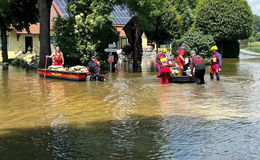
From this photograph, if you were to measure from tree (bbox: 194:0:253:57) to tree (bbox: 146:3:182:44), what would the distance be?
39.1 feet

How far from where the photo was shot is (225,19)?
43.0 meters

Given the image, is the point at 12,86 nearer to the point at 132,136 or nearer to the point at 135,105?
the point at 135,105

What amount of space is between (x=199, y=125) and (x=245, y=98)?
5.09m

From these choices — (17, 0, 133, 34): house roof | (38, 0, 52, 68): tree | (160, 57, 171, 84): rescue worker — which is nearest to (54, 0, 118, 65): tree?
(38, 0, 52, 68): tree

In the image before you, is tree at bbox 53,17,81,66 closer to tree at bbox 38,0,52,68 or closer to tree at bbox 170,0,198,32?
tree at bbox 38,0,52,68

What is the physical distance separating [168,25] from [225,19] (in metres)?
14.4

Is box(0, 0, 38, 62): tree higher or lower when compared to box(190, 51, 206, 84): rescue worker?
higher

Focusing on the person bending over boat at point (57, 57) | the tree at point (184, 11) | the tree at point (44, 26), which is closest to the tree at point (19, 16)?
the tree at point (44, 26)

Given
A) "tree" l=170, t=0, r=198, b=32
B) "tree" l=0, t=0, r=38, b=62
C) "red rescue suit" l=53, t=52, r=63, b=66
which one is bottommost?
"red rescue suit" l=53, t=52, r=63, b=66

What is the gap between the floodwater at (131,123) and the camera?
800 cm

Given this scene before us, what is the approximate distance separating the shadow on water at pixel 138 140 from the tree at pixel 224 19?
111 ft

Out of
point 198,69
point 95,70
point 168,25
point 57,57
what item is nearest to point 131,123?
point 198,69

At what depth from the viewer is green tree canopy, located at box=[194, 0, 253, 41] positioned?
4312 cm

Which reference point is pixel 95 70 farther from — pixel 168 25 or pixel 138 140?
pixel 168 25
